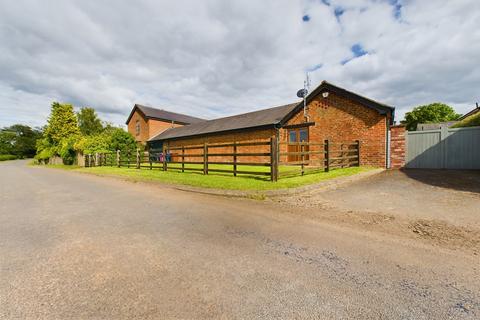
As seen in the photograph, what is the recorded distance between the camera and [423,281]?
2.25 meters

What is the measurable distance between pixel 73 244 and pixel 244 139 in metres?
15.9

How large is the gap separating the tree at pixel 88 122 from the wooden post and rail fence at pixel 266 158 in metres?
32.0

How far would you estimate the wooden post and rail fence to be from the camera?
338 inches

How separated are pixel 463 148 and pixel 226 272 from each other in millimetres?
13734

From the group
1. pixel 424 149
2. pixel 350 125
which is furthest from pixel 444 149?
pixel 350 125

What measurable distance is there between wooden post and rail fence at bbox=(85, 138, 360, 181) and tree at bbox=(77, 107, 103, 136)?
1260 inches

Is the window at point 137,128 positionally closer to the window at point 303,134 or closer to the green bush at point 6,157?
Result: the window at point 303,134

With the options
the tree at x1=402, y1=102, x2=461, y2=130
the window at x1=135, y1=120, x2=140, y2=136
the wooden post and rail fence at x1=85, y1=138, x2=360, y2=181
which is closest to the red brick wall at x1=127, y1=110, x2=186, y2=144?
the window at x1=135, y1=120, x2=140, y2=136

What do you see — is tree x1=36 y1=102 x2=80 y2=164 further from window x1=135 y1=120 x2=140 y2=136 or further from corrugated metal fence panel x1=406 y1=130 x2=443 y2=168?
corrugated metal fence panel x1=406 y1=130 x2=443 y2=168

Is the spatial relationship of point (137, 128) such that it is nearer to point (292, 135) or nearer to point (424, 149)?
point (292, 135)

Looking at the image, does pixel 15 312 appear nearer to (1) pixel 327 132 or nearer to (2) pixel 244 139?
(1) pixel 327 132

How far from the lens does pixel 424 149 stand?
441 inches

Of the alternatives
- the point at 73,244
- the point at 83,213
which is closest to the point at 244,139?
the point at 83,213

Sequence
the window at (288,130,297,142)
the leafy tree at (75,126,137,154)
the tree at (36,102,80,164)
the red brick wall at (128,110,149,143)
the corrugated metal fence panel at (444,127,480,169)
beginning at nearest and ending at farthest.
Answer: the corrugated metal fence panel at (444,127,480,169), the window at (288,130,297,142), the leafy tree at (75,126,137,154), the red brick wall at (128,110,149,143), the tree at (36,102,80,164)
